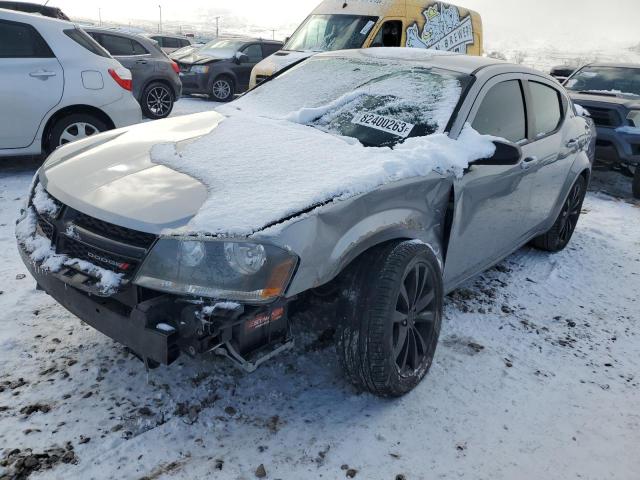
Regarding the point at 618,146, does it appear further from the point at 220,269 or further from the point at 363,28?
the point at 220,269

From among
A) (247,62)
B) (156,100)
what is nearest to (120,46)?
(156,100)

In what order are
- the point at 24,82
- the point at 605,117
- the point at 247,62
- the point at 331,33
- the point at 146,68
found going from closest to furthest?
the point at 24,82 < the point at 605,117 < the point at 331,33 < the point at 146,68 < the point at 247,62

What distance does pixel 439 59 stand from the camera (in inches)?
138

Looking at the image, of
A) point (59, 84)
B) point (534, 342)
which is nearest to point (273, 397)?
point (534, 342)

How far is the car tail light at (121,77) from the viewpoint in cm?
574

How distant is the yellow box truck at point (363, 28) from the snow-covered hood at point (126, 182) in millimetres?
6131

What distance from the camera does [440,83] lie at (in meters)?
3.16

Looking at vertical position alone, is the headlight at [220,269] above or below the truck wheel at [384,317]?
above

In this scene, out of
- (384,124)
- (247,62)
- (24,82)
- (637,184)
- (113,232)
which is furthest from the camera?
(247,62)

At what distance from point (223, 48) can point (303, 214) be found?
12.6m

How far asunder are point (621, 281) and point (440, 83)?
2.35m

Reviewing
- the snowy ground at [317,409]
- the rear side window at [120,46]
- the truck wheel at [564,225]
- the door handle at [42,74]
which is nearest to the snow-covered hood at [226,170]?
the snowy ground at [317,409]

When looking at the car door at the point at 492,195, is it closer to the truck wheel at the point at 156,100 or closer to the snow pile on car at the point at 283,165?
the snow pile on car at the point at 283,165

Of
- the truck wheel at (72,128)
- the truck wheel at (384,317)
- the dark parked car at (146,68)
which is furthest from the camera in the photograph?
the dark parked car at (146,68)
